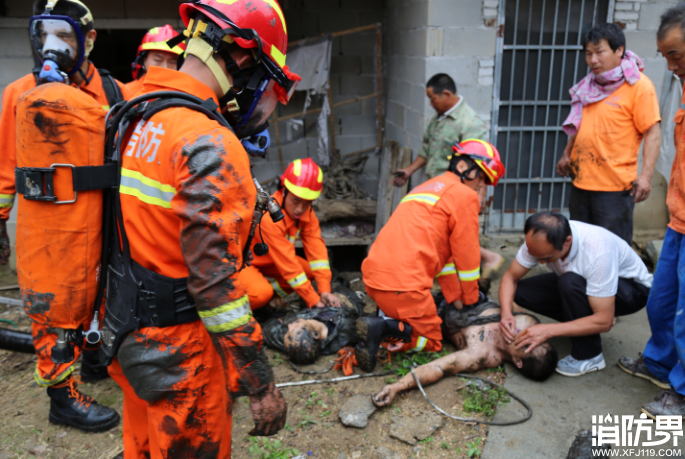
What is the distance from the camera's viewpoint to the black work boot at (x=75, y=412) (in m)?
2.94

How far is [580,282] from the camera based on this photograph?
10.7 feet

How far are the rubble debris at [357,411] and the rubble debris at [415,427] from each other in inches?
6.5

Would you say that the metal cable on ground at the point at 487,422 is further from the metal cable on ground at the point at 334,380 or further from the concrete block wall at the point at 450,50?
the concrete block wall at the point at 450,50

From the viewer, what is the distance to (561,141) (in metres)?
5.59

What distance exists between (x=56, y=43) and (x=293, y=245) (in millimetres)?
2074

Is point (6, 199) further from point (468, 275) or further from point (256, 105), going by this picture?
point (468, 275)

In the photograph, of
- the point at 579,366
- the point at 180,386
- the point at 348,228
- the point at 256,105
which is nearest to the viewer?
the point at 180,386

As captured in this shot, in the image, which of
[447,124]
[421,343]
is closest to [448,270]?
[421,343]

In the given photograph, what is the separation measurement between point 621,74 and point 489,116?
1.53 m

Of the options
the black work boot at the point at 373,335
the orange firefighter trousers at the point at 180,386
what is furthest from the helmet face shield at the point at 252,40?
the black work boot at the point at 373,335

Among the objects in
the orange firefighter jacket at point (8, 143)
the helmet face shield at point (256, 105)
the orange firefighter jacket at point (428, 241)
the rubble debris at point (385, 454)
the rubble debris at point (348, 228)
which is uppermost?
the helmet face shield at point (256, 105)

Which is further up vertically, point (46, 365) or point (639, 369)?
point (46, 365)

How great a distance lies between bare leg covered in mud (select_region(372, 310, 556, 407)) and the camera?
3.19 m

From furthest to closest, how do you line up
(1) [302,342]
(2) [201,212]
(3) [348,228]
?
(3) [348,228]
(1) [302,342]
(2) [201,212]
